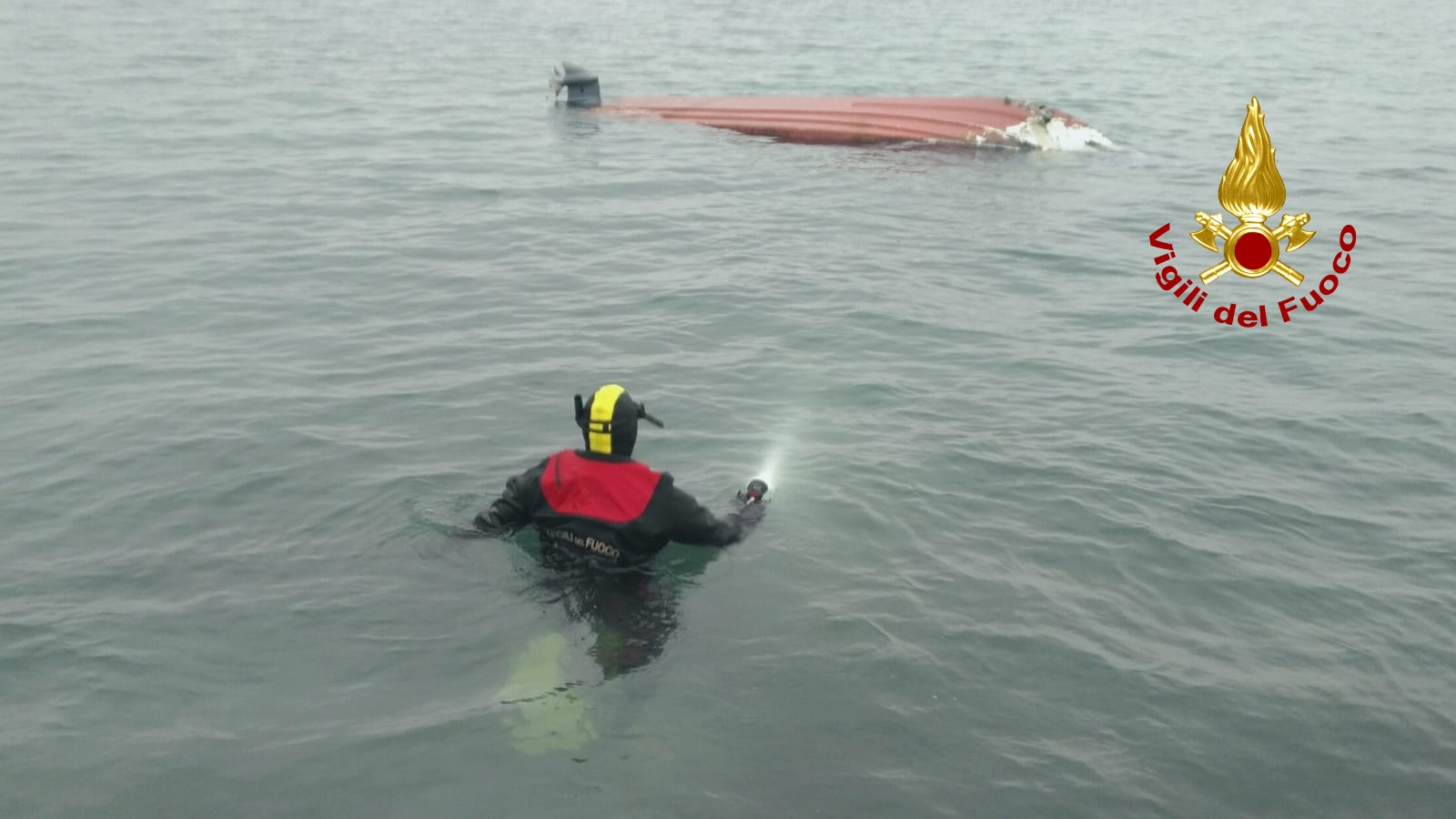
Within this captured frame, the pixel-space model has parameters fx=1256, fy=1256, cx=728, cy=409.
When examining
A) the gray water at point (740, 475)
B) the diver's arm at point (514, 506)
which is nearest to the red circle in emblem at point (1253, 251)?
the gray water at point (740, 475)

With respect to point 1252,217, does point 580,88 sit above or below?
above

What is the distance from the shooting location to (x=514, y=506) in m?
6.95

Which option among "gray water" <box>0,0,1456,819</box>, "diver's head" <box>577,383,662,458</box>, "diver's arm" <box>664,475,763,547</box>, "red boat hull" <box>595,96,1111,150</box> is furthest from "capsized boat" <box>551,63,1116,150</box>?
"diver's head" <box>577,383,662,458</box>

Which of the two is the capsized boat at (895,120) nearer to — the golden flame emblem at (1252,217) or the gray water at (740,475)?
the gray water at (740,475)

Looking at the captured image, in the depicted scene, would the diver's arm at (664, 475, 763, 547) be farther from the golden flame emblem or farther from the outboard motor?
the outboard motor

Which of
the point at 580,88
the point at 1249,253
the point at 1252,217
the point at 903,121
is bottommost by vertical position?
the point at 1249,253

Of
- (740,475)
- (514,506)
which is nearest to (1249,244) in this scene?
(740,475)

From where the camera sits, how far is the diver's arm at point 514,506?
6.86 m

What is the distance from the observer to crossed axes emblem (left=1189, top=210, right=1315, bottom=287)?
13.8 metres

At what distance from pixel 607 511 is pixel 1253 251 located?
10.8 meters

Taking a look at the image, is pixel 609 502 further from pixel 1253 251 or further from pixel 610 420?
pixel 1253 251

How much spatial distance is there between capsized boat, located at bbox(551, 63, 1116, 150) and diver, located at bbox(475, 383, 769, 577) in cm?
1516

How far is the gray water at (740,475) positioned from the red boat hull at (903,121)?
635 mm

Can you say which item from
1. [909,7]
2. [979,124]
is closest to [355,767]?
[979,124]
